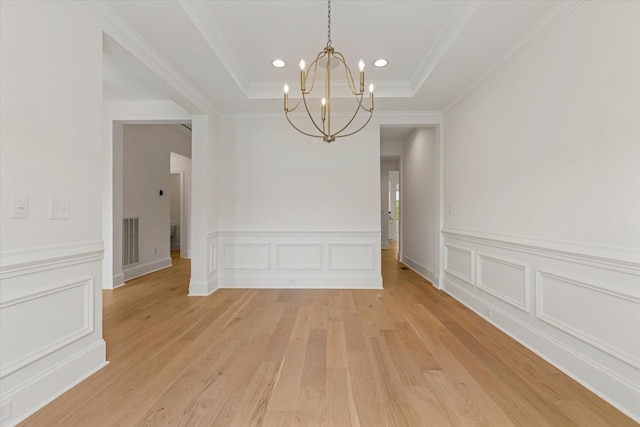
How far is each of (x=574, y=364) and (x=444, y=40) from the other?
2631 millimetres

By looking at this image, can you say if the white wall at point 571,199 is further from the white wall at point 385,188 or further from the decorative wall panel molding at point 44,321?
the white wall at point 385,188

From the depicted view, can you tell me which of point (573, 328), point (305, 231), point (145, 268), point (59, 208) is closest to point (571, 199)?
point (573, 328)

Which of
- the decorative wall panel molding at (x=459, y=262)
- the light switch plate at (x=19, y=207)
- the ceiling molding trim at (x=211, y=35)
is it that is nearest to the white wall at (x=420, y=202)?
the decorative wall panel molding at (x=459, y=262)

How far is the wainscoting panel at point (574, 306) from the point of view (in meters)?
1.61

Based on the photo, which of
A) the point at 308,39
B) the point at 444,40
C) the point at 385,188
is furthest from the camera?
the point at 385,188

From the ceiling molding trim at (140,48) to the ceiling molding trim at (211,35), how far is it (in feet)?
1.73

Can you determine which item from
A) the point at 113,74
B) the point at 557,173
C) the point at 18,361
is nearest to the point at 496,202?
the point at 557,173

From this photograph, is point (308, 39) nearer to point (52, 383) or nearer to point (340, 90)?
point (340, 90)

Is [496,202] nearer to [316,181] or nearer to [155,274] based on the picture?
[316,181]

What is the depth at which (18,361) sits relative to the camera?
1.51 metres

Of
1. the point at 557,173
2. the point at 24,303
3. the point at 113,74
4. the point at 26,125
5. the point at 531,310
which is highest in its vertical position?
the point at 113,74

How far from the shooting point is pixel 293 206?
4227mm

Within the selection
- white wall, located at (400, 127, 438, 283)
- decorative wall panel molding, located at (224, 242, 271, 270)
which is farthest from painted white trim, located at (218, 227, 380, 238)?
white wall, located at (400, 127, 438, 283)

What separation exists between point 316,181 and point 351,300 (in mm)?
1680
